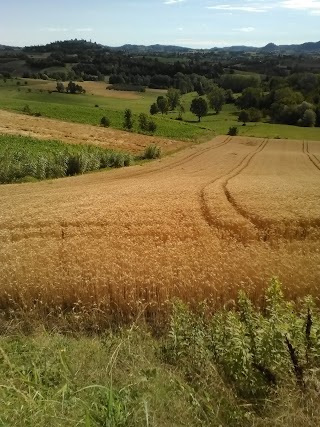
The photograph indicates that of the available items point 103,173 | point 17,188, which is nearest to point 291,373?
point 17,188

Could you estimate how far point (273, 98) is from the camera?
12294 centimetres

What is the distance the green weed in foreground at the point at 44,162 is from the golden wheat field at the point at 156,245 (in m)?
15.0

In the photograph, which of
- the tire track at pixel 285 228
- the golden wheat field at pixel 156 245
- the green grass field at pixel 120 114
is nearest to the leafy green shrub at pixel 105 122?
the green grass field at pixel 120 114

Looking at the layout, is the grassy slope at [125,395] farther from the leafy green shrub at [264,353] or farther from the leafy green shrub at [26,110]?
the leafy green shrub at [26,110]

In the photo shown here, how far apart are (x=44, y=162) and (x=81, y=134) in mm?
30805

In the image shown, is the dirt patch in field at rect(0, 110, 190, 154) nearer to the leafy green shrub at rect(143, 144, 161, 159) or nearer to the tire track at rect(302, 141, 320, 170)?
the leafy green shrub at rect(143, 144, 161, 159)

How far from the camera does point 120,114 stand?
95.8 meters

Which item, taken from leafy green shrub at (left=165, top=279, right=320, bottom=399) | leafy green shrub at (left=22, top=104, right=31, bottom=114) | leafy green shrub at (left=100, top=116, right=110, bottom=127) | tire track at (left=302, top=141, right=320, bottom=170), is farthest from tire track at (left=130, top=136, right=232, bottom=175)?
leafy green shrub at (left=22, top=104, right=31, bottom=114)

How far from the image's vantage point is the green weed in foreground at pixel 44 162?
40781 mm

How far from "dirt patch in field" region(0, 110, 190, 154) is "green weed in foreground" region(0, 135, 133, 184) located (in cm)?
896

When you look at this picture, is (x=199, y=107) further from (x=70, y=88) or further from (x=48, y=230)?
(x=48, y=230)

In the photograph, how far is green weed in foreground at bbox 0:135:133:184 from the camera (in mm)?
40781

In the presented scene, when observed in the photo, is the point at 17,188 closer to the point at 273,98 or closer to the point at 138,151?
the point at 138,151

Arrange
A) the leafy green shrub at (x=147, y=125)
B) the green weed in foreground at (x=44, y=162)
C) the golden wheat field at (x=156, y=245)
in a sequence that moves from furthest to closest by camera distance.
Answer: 1. the leafy green shrub at (x=147, y=125)
2. the green weed in foreground at (x=44, y=162)
3. the golden wheat field at (x=156, y=245)
